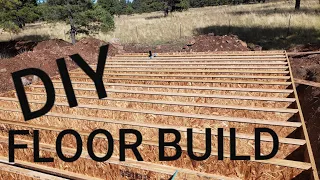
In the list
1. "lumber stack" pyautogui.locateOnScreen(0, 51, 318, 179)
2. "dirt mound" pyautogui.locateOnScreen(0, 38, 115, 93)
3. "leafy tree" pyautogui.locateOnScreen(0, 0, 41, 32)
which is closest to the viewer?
"lumber stack" pyautogui.locateOnScreen(0, 51, 318, 179)

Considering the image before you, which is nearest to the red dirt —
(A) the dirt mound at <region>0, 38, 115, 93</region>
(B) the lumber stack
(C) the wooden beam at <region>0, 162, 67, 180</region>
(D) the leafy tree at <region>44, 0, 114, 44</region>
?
(B) the lumber stack

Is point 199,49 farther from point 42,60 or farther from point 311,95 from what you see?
point 42,60

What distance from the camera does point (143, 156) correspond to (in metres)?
3.76

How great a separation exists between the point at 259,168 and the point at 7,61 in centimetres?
1078

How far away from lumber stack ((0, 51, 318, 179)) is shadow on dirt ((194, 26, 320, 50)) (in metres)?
8.69

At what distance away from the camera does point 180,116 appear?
429 centimetres

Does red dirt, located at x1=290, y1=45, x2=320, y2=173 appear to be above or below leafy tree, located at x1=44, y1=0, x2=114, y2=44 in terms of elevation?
below

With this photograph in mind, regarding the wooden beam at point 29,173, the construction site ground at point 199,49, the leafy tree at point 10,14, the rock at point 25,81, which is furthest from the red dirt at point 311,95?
the leafy tree at point 10,14

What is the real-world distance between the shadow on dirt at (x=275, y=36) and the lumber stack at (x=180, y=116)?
28.5 ft

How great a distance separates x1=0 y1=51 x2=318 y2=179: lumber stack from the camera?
3321mm

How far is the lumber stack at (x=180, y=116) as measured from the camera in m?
3.32

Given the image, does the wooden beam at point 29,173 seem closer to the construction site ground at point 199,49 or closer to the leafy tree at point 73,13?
the construction site ground at point 199,49

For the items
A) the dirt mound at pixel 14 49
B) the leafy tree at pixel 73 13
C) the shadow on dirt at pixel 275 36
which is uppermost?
the leafy tree at pixel 73 13

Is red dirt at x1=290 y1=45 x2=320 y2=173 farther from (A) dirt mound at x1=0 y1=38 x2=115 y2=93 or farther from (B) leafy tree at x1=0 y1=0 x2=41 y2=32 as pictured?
(B) leafy tree at x1=0 y1=0 x2=41 y2=32
